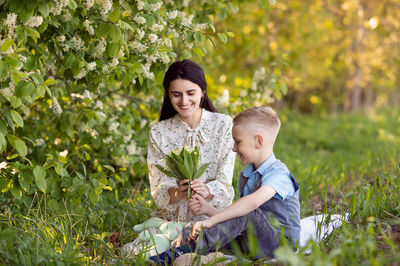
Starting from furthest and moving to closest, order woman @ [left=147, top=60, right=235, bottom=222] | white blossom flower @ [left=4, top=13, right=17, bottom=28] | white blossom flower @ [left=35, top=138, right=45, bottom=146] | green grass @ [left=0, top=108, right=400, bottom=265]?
white blossom flower @ [left=35, top=138, right=45, bottom=146], woman @ [left=147, top=60, right=235, bottom=222], white blossom flower @ [left=4, top=13, right=17, bottom=28], green grass @ [left=0, top=108, right=400, bottom=265]

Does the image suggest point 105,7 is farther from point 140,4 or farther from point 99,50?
point 99,50

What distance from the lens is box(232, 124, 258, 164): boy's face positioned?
2979mm

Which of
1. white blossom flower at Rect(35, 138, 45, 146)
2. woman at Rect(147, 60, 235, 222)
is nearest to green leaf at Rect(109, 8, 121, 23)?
woman at Rect(147, 60, 235, 222)

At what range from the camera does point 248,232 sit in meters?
2.79

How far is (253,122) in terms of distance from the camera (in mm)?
2986

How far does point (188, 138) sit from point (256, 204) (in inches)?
38.5

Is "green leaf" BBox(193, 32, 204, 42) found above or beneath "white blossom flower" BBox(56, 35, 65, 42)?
above

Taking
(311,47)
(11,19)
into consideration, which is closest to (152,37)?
(11,19)

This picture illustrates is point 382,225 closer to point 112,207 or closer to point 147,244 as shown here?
point 147,244

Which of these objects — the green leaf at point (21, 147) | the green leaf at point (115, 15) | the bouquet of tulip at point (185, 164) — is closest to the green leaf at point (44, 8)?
the green leaf at point (115, 15)

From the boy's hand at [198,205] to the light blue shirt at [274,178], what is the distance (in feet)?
1.00

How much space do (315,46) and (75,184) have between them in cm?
1165

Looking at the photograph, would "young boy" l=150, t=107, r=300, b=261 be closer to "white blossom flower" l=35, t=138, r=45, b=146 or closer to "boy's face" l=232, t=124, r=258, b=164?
"boy's face" l=232, t=124, r=258, b=164

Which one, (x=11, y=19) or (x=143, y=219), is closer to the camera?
(x=11, y=19)
